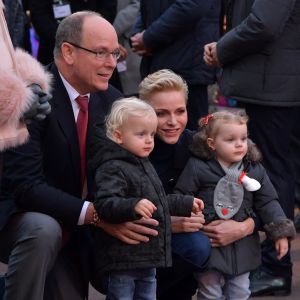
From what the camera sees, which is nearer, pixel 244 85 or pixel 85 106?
pixel 85 106

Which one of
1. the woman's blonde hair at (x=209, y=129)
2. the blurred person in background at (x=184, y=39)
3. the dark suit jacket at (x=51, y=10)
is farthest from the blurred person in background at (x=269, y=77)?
the dark suit jacket at (x=51, y=10)

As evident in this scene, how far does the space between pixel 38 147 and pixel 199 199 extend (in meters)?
0.71

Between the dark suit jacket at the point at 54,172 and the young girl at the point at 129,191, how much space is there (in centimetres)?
19

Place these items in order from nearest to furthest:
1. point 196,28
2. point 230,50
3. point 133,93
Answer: point 230,50
point 196,28
point 133,93

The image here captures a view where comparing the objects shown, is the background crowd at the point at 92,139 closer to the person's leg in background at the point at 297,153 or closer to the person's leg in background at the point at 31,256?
the person's leg in background at the point at 31,256

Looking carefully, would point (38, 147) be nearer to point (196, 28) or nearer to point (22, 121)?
point (22, 121)

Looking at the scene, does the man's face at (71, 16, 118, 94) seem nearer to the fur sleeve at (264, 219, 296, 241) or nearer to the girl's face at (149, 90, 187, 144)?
the girl's face at (149, 90, 187, 144)

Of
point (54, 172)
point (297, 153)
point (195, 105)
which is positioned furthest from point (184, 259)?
point (297, 153)

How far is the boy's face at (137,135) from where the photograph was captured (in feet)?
11.5

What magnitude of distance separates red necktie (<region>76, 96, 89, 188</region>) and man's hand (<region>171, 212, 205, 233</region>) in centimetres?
45

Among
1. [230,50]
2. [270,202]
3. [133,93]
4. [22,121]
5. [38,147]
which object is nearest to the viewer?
[22,121]

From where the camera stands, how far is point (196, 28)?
5.47 metres

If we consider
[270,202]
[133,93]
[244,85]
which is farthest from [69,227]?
[133,93]

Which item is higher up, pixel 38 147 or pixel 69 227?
pixel 38 147
